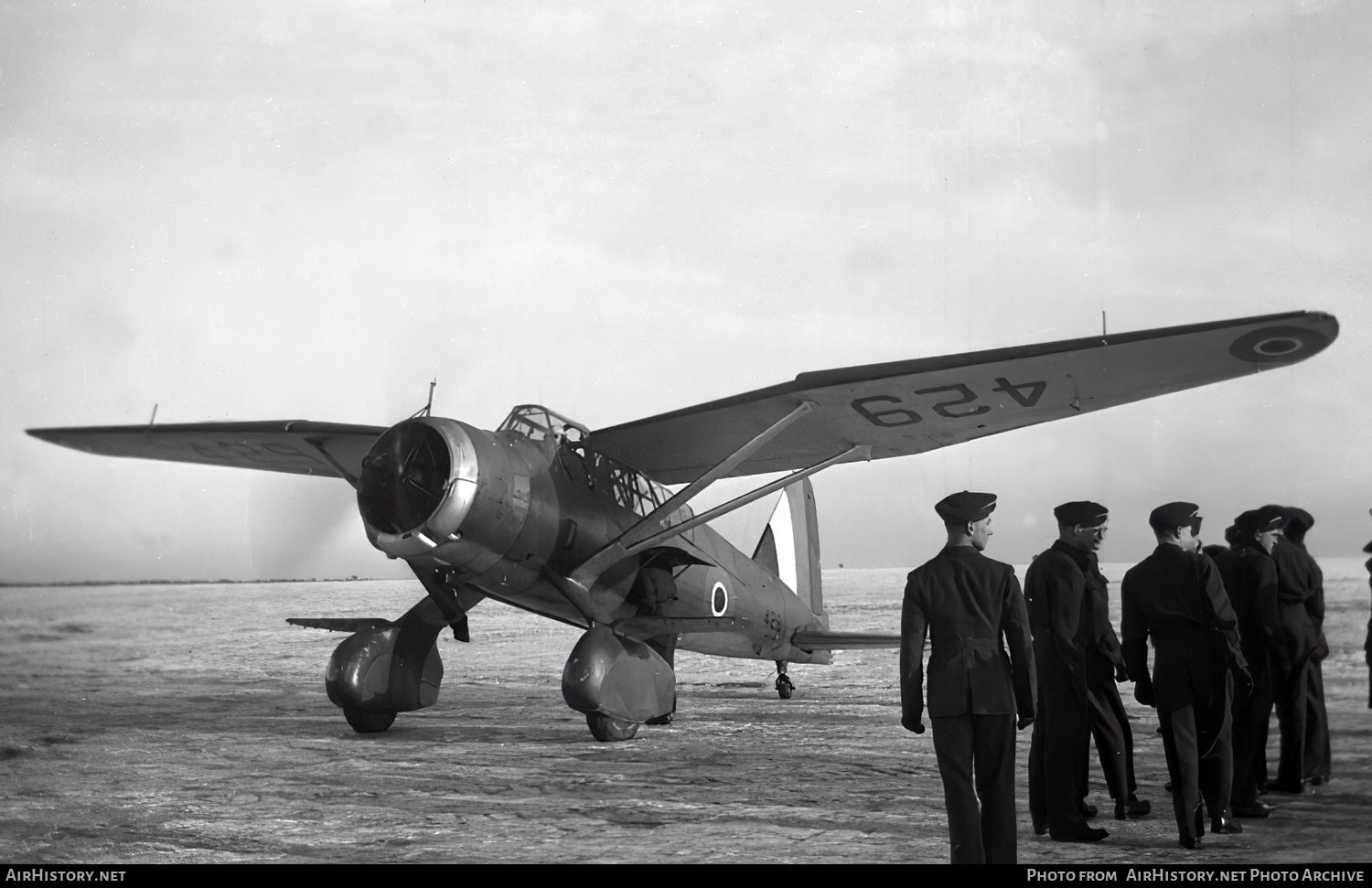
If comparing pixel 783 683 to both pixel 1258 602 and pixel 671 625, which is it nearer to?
pixel 671 625

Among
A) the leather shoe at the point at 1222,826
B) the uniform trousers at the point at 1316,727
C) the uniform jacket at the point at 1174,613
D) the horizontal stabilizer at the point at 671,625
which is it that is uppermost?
the uniform jacket at the point at 1174,613

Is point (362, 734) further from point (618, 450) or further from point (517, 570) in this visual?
point (618, 450)

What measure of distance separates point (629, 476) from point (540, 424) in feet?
4.06

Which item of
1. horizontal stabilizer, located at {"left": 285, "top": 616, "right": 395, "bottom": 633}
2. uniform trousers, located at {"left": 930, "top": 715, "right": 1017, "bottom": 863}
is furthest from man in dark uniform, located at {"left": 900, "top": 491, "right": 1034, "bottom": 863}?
horizontal stabilizer, located at {"left": 285, "top": 616, "right": 395, "bottom": 633}

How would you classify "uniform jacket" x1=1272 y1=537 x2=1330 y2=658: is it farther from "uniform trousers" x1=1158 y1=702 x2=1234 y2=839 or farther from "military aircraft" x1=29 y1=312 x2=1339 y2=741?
"uniform trousers" x1=1158 y1=702 x2=1234 y2=839

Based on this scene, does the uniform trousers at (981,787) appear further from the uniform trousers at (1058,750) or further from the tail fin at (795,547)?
the tail fin at (795,547)

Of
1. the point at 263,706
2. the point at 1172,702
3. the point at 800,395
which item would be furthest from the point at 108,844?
the point at 263,706

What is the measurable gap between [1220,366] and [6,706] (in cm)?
1245

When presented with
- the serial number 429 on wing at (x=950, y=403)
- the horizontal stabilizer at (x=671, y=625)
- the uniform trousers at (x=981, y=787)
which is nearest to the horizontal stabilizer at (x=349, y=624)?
the horizontal stabilizer at (x=671, y=625)

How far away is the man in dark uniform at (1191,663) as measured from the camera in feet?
16.8

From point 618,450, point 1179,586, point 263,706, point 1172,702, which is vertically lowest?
point 263,706

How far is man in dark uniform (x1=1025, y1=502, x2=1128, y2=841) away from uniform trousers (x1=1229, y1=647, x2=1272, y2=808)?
2.27ft

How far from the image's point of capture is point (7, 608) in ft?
42.4

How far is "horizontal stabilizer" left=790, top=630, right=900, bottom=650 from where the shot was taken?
11766 millimetres
